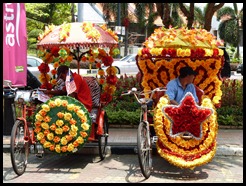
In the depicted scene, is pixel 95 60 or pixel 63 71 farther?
pixel 95 60

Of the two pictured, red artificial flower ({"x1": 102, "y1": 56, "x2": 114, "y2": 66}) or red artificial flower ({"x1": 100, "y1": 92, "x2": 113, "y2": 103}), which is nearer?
red artificial flower ({"x1": 100, "y1": 92, "x2": 113, "y2": 103})

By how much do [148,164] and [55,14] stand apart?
36.5 m

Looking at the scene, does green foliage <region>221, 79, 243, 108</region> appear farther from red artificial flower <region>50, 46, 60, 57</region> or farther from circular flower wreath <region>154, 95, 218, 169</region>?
red artificial flower <region>50, 46, 60, 57</region>

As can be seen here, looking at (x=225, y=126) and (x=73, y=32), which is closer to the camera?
(x=73, y=32)

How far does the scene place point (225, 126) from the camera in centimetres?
1029

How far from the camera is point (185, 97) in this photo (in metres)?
6.62

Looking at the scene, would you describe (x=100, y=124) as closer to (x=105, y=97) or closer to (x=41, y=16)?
(x=105, y=97)

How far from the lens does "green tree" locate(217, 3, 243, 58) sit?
46000 mm

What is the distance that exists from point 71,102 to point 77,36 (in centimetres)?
124

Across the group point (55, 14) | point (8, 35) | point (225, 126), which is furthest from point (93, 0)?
point (55, 14)

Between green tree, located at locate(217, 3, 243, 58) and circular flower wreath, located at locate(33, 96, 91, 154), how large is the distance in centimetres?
4107

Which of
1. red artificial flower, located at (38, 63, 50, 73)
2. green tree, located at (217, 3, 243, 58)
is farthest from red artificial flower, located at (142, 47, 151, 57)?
green tree, located at (217, 3, 243, 58)

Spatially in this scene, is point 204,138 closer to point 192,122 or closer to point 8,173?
point 192,122

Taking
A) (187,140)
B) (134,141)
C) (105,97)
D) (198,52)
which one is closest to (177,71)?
(198,52)
